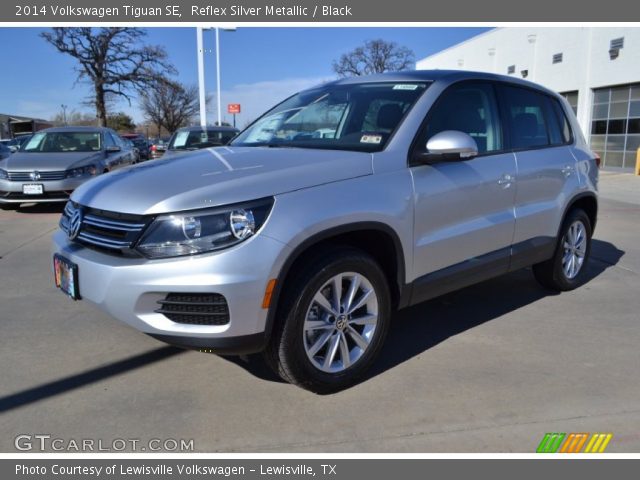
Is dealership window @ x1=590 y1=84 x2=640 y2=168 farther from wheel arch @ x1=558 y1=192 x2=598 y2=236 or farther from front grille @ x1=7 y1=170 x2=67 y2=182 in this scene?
front grille @ x1=7 y1=170 x2=67 y2=182

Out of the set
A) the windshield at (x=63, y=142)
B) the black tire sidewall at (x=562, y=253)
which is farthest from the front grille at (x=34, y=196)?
the black tire sidewall at (x=562, y=253)

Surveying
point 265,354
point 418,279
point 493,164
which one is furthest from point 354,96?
point 265,354

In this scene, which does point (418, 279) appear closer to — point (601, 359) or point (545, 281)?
point (601, 359)

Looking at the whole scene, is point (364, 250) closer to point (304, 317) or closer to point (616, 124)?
point (304, 317)

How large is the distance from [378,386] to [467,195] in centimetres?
137

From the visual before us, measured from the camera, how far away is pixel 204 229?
262 centimetres

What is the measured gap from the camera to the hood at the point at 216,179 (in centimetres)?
269

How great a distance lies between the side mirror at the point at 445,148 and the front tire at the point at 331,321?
73cm

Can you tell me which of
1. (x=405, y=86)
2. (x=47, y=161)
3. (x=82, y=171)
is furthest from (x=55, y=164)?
(x=405, y=86)

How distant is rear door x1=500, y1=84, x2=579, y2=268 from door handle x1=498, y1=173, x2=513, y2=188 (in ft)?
0.42

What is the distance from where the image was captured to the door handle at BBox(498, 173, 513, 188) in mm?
3879

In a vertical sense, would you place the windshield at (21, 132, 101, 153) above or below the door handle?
above

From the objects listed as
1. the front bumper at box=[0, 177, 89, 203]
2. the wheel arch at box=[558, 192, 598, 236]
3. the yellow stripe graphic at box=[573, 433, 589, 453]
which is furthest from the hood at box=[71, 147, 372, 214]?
the front bumper at box=[0, 177, 89, 203]

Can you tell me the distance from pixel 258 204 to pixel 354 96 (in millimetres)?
1613
